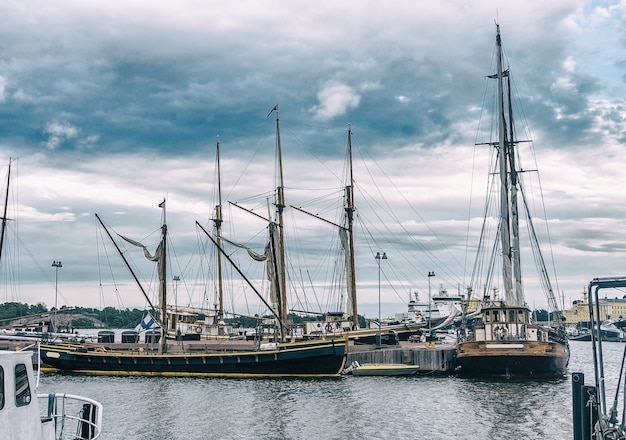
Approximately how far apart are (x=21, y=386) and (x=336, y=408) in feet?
106

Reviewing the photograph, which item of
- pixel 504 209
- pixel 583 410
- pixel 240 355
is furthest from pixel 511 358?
pixel 583 410

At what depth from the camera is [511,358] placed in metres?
62.1

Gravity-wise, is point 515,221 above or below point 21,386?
above

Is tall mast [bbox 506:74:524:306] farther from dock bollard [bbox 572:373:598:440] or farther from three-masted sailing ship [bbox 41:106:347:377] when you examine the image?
dock bollard [bbox 572:373:598:440]

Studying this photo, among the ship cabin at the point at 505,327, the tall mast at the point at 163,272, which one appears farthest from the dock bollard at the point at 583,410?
the tall mast at the point at 163,272

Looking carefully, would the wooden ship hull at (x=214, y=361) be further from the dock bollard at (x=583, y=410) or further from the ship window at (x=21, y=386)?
the ship window at (x=21, y=386)

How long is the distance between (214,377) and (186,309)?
33.1 meters

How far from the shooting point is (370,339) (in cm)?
8606

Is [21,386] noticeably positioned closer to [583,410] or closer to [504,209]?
[583,410]

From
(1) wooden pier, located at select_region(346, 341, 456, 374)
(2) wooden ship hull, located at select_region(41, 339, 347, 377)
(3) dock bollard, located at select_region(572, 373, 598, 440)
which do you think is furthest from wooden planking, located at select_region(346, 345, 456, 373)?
(3) dock bollard, located at select_region(572, 373, 598, 440)

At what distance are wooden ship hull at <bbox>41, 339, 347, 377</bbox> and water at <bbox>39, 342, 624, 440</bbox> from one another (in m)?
2.44

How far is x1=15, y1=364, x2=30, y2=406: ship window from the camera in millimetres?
18734

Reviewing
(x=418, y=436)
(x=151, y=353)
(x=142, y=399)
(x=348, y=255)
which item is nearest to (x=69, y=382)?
(x=151, y=353)

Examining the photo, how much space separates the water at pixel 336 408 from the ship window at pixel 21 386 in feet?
68.1
